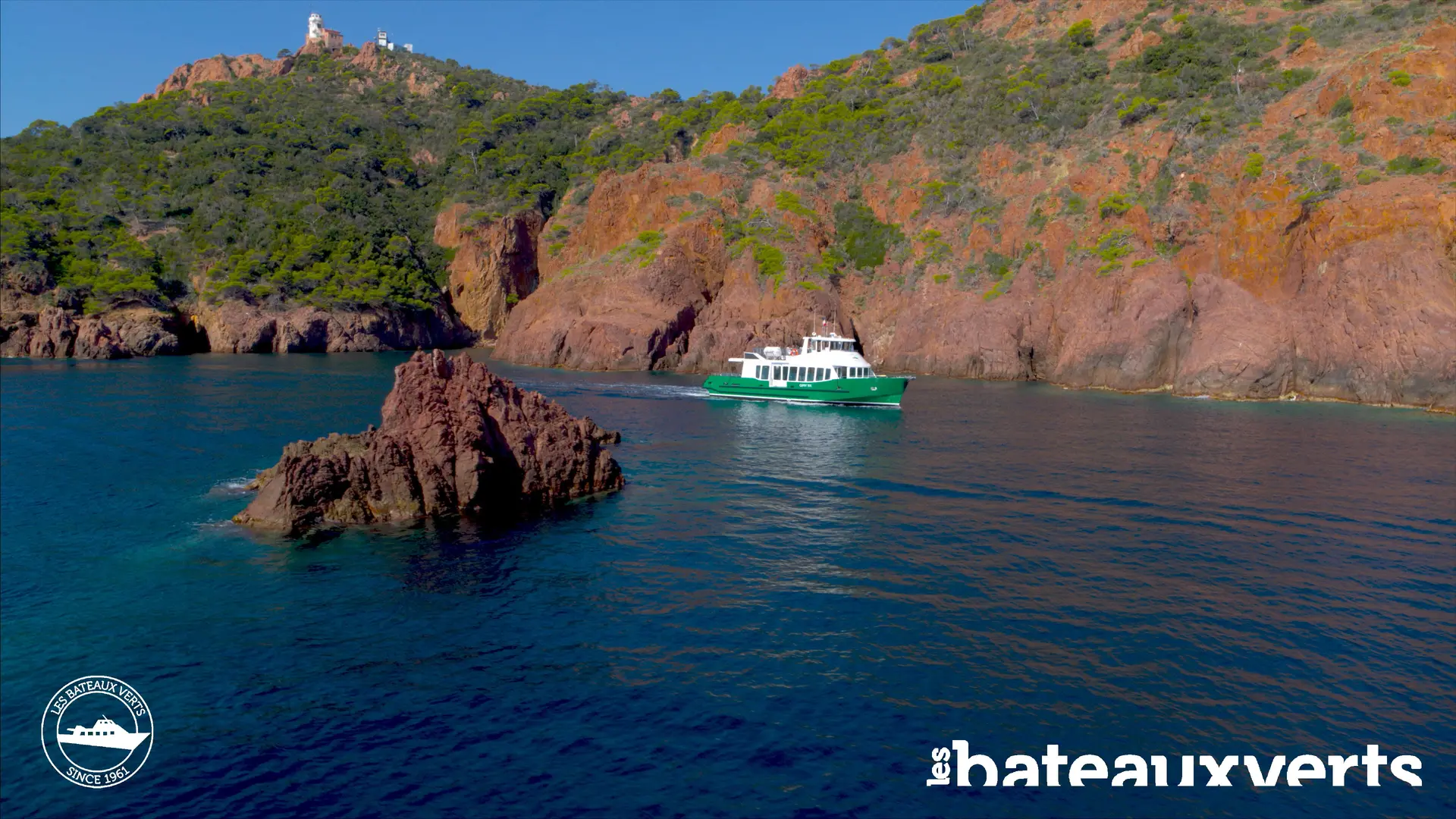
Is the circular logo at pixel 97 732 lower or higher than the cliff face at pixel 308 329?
lower

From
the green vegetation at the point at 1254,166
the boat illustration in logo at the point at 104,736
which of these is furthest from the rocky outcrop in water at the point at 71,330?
the green vegetation at the point at 1254,166

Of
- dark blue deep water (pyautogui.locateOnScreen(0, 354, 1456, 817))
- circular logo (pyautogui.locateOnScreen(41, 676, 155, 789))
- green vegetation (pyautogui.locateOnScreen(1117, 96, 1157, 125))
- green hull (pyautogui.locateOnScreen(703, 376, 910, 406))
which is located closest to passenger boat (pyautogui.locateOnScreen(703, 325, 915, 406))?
green hull (pyautogui.locateOnScreen(703, 376, 910, 406))

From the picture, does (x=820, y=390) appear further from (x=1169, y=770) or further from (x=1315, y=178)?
(x=1169, y=770)

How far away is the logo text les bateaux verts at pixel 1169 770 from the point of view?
13977 mm

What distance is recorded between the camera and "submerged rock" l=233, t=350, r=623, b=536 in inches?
1097

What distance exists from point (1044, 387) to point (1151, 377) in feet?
27.9

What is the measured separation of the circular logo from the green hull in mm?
52852

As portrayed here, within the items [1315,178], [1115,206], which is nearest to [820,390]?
[1115,206]

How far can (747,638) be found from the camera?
19203mm

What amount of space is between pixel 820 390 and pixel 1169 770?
173ft

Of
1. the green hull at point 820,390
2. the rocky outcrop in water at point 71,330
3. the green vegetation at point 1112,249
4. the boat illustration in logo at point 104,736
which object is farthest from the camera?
the rocky outcrop in water at point 71,330

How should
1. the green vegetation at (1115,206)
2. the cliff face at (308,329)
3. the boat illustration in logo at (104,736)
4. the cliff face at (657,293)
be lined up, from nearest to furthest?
the boat illustration in logo at (104,736) < the green vegetation at (1115,206) < the cliff face at (657,293) < the cliff face at (308,329)

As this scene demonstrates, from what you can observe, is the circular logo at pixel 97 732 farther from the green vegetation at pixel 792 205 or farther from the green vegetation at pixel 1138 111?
the green vegetation at pixel 1138 111

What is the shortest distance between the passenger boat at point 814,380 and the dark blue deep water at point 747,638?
25273 mm
